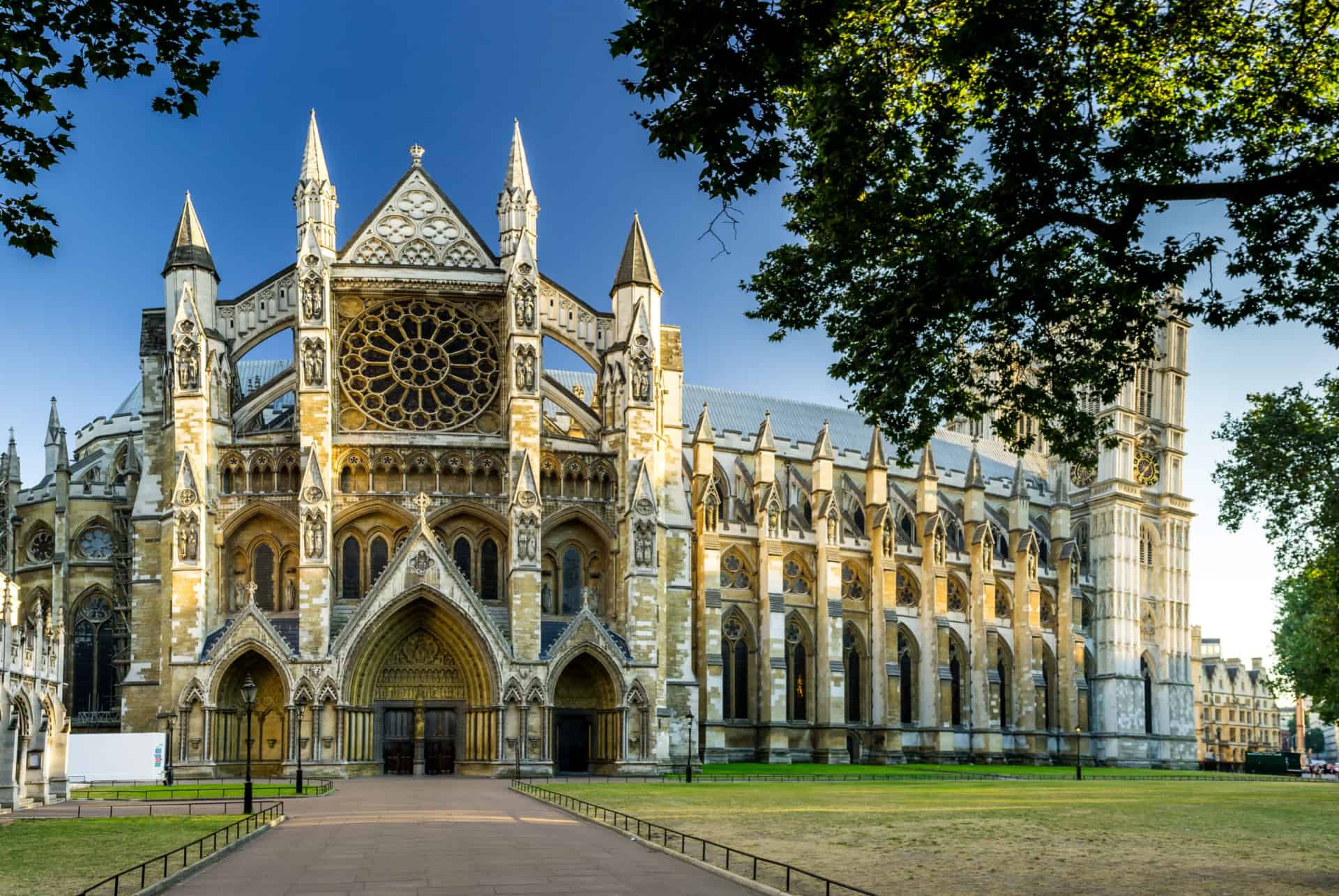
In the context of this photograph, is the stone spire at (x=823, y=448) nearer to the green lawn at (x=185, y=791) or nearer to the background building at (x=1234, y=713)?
the green lawn at (x=185, y=791)

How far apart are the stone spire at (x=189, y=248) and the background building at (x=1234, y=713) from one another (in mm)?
106467

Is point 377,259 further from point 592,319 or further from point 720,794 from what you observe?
point 720,794

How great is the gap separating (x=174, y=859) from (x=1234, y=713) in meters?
138

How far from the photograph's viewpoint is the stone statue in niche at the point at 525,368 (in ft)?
167

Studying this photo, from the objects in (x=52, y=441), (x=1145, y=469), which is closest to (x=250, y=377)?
(x=52, y=441)

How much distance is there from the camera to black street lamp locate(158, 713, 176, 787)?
4313cm

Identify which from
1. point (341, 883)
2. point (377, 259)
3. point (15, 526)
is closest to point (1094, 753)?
point (377, 259)

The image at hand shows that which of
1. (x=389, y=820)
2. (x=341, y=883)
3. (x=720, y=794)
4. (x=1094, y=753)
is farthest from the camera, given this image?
(x=1094, y=753)

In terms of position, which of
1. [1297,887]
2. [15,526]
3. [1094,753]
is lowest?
[1094,753]

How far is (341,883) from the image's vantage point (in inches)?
734

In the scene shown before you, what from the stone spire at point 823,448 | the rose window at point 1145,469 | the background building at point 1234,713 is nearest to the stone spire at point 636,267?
the stone spire at point 823,448

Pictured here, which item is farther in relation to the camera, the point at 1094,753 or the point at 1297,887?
the point at 1094,753

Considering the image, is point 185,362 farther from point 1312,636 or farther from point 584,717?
point 1312,636

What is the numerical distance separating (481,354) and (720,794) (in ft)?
70.7
